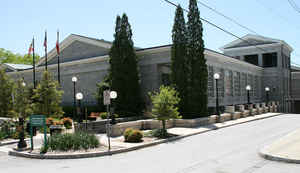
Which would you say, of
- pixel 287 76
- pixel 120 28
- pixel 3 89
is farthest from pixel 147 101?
pixel 287 76

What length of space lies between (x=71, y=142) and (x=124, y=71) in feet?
45.3

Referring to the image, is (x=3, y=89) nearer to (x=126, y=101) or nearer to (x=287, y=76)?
(x=126, y=101)

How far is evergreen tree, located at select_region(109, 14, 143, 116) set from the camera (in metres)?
26.2

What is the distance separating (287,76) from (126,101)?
37.1m

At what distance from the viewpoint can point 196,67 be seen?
2352 centimetres

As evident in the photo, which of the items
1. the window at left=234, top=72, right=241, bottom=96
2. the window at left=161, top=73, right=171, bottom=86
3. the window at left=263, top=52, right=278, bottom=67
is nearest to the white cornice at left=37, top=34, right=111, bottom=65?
the window at left=161, top=73, right=171, bottom=86

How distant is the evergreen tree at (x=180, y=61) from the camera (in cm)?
2350

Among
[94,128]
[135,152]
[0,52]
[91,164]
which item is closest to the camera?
[91,164]

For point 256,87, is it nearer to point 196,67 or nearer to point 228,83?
point 228,83

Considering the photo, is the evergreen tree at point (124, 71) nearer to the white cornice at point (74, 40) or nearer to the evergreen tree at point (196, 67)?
the white cornice at point (74, 40)

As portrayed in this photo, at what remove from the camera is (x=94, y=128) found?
66.5ft

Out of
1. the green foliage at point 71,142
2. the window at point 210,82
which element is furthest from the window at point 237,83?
the green foliage at point 71,142

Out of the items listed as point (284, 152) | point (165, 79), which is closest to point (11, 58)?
point (165, 79)

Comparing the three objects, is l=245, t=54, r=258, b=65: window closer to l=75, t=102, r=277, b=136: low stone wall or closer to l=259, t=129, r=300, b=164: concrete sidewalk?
l=75, t=102, r=277, b=136: low stone wall
